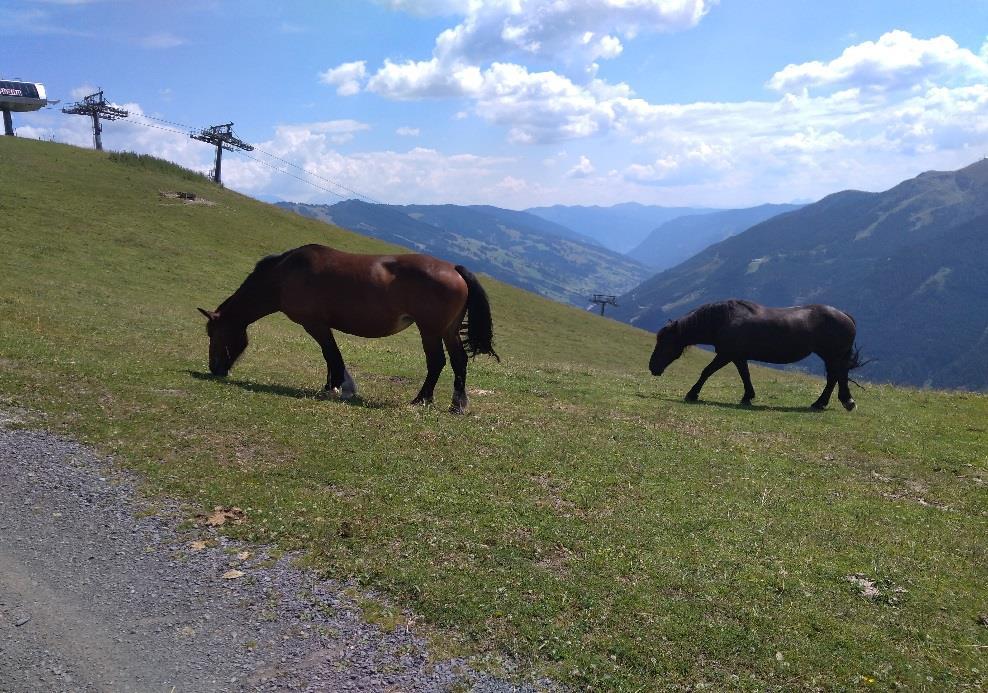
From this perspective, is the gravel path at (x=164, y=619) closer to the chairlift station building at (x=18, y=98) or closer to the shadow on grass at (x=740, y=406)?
the shadow on grass at (x=740, y=406)

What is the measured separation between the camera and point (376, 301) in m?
13.6

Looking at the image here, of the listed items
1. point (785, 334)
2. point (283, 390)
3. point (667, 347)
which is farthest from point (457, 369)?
point (785, 334)

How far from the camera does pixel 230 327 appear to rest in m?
14.8

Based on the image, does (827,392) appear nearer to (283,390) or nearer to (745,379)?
(745,379)

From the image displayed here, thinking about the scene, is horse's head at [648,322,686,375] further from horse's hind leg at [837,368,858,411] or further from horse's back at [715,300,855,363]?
horse's hind leg at [837,368,858,411]

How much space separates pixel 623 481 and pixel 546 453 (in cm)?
151

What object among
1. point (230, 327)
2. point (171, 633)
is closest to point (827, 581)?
point (171, 633)

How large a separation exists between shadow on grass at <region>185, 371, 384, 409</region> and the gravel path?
559 cm

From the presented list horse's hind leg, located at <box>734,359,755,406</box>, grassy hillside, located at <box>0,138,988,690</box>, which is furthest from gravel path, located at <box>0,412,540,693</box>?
Result: horse's hind leg, located at <box>734,359,755,406</box>

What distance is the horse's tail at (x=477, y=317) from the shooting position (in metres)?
13.9

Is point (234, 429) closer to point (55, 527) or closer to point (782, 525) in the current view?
point (55, 527)

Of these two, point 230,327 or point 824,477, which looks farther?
point 230,327

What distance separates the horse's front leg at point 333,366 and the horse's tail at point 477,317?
264 centimetres

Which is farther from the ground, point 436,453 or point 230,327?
point 230,327
